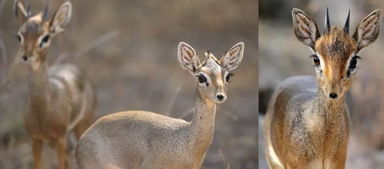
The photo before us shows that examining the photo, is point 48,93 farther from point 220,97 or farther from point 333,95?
point 333,95

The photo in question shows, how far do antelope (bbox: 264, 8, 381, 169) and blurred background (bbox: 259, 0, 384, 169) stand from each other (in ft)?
0.44

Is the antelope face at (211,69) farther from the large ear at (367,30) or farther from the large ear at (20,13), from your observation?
the large ear at (20,13)

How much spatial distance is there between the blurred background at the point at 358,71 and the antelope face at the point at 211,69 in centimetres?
31

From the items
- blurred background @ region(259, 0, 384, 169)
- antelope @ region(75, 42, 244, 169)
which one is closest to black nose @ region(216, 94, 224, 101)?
antelope @ region(75, 42, 244, 169)

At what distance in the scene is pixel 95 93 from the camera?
3.20 m

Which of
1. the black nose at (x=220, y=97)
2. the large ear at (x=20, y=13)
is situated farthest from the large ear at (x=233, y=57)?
the large ear at (x=20, y=13)

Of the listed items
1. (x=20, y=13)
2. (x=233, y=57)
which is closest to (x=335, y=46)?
(x=233, y=57)

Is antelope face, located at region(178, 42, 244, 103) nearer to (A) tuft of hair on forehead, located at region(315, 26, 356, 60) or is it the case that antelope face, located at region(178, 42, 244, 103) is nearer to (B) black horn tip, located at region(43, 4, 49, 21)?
(A) tuft of hair on forehead, located at region(315, 26, 356, 60)

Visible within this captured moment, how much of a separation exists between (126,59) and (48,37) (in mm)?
405

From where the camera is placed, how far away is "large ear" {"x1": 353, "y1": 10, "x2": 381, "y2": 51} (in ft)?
8.82

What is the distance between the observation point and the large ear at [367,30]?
269 centimetres

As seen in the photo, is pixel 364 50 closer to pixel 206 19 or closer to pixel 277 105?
pixel 277 105

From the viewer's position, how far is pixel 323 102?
2688mm

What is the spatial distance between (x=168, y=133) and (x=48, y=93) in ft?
1.77
